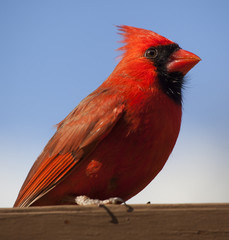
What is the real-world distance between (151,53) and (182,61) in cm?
23

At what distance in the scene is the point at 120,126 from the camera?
241 centimetres

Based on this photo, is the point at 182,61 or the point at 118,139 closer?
the point at 118,139

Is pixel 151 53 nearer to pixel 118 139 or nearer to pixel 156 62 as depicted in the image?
pixel 156 62

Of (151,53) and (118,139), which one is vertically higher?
(151,53)

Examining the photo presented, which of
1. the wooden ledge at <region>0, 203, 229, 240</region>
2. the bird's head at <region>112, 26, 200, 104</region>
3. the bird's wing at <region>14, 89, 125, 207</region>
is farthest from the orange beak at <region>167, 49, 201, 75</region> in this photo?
the wooden ledge at <region>0, 203, 229, 240</region>

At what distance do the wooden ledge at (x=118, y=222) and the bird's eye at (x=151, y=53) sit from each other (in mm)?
1300

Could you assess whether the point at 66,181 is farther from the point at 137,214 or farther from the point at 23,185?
the point at 137,214

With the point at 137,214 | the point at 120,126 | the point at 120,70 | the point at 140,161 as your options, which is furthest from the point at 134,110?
the point at 137,214

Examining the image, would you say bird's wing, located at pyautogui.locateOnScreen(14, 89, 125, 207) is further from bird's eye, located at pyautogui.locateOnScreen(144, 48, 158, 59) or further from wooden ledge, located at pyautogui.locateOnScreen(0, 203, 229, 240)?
wooden ledge, located at pyautogui.locateOnScreen(0, 203, 229, 240)

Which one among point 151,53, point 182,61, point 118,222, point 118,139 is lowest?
point 118,222

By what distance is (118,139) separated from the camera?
2379mm

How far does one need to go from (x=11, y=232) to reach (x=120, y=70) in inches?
59.2

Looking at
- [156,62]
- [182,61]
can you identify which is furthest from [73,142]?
[182,61]

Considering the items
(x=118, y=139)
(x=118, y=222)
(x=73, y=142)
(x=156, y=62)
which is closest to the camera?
(x=118, y=222)
